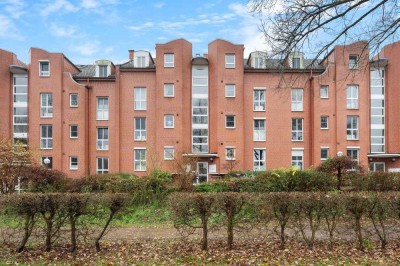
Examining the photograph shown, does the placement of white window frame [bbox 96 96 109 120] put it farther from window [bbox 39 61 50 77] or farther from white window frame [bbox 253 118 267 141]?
white window frame [bbox 253 118 267 141]

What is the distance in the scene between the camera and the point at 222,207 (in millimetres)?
8703

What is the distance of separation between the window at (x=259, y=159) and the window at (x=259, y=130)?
1.14 metres

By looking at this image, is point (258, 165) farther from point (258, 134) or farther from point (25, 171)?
point (25, 171)

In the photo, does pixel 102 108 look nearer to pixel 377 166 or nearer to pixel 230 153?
pixel 230 153

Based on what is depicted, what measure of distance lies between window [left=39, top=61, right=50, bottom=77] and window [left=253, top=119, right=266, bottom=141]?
1965 cm

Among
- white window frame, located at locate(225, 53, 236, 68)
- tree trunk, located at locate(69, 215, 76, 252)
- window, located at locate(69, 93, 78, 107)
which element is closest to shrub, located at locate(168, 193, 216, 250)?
tree trunk, located at locate(69, 215, 76, 252)

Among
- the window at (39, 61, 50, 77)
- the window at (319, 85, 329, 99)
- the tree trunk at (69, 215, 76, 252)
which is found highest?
the window at (39, 61, 50, 77)

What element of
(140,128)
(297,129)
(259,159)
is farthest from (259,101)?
(140,128)

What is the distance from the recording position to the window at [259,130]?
114ft

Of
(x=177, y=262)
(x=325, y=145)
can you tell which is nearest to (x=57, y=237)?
(x=177, y=262)

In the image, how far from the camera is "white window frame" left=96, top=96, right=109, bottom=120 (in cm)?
3481

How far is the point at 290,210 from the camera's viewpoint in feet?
28.6

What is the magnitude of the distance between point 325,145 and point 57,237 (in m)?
29.0

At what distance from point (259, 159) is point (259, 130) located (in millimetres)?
2695
